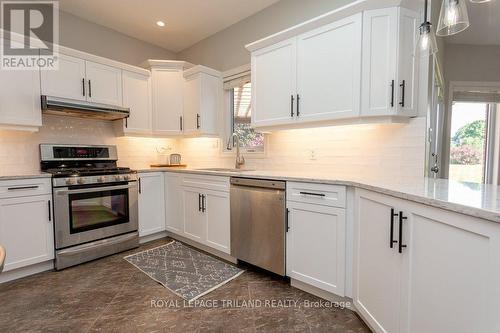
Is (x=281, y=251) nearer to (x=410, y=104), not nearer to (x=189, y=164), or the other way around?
(x=410, y=104)

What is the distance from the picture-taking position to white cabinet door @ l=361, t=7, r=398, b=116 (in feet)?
6.36

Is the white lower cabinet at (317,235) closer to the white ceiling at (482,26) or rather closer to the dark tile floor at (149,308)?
the dark tile floor at (149,308)

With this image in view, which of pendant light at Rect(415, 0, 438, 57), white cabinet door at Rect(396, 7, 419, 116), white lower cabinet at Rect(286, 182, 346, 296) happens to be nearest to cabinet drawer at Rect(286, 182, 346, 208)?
white lower cabinet at Rect(286, 182, 346, 296)

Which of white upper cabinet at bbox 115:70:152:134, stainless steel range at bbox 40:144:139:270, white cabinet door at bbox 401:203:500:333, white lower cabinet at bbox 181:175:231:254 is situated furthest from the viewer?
white upper cabinet at bbox 115:70:152:134

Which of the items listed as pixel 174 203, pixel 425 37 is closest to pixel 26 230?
pixel 174 203

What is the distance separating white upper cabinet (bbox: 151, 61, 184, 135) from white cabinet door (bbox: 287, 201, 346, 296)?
7.68 ft

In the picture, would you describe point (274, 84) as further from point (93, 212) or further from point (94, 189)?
point (93, 212)

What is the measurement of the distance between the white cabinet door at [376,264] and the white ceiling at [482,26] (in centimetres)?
233

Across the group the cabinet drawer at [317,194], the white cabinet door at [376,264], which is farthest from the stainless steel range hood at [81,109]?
the white cabinet door at [376,264]

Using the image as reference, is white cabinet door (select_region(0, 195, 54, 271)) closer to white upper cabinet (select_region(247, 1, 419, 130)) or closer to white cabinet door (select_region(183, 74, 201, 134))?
white cabinet door (select_region(183, 74, 201, 134))

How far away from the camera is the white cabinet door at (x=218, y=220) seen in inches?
103

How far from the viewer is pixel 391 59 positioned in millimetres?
1949

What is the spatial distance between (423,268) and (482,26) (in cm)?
310

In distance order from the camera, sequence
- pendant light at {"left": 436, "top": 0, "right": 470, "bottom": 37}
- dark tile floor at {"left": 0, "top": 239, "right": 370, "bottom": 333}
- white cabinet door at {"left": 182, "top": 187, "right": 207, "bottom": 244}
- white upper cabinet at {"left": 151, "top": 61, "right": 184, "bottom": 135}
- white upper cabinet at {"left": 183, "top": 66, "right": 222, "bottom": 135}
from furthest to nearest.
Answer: white upper cabinet at {"left": 151, "top": 61, "right": 184, "bottom": 135} → white upper cabinet at {"left": 183, "top": 66, "right": 222, "bottom": 135} → white cabinet door at {"left": 182, "top": 187, "right": 207, "bottom": 244} → dark tile floor at {"left": 0, "top": 239, "right": 370, "bottom": 333} → pendant light at {"left": 436, "top": 0, "right": 470, "bottom": 37}
